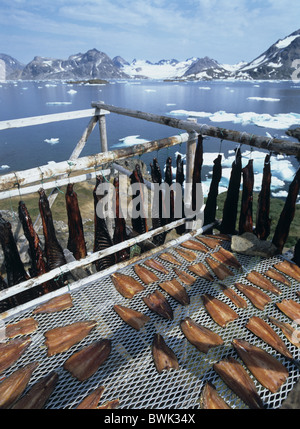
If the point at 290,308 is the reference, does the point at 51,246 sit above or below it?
above

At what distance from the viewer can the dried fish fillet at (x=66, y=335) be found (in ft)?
7.30

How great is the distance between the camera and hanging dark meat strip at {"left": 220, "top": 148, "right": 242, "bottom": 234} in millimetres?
3527

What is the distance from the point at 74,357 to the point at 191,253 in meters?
1.99

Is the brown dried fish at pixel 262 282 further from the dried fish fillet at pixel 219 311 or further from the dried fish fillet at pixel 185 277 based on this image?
the dried fish fillet at pixel 185 277

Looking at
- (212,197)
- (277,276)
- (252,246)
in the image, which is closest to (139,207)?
(212,197)

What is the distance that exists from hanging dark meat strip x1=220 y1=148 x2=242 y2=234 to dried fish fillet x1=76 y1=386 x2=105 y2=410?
2.88 meters

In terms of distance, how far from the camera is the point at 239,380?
1.93 meters

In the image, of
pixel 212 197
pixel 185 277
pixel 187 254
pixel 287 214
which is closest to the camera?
pixel 185 277

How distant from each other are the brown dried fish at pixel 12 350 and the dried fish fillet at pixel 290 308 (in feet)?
8.18

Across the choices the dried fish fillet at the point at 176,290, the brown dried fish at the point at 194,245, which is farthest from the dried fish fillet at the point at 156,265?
the brown dried fish at the point at 194,245

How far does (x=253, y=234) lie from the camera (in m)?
3.65

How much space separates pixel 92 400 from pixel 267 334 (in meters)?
1.60

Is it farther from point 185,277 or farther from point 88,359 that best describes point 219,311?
point 88,359
